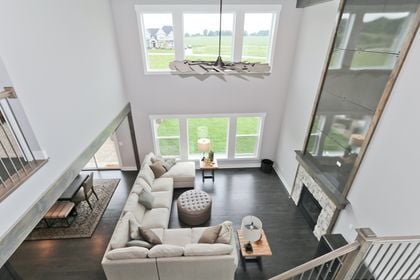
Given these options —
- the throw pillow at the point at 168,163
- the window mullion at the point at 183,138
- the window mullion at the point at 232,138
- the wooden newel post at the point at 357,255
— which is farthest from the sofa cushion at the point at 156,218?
the wooden newel post at the point at 357,255

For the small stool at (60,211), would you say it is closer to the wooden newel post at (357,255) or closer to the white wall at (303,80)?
the wooden newel post at (357,255)

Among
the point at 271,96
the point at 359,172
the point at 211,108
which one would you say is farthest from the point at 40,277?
the point at 271,96

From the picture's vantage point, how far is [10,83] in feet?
8.25

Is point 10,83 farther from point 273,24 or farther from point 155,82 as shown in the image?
point 273,24

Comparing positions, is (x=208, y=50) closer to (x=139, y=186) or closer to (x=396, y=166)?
(x=139, y=186)

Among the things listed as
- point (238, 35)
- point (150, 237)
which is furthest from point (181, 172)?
point (238, 35)

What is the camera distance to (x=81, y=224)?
538cm

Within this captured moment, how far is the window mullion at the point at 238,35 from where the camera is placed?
5.71 meters

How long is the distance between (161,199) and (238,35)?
477cm

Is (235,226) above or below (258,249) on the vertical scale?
below

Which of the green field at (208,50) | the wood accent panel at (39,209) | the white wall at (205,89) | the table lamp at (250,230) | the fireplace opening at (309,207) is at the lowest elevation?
the fireplace opening at (309,207)

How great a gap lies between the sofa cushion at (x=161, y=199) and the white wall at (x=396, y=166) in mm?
4026

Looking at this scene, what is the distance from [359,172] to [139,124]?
583 cm

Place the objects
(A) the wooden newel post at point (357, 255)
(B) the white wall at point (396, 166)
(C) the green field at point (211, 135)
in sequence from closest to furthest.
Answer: (A) the wooden newel post at point (357, 255) → (B) the white wall at point (396, 166) → (C) the green field at point (211, 135)
